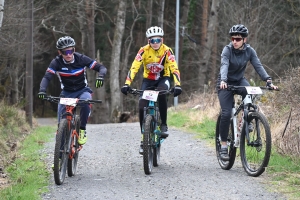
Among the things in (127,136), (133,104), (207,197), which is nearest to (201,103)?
(127,136)

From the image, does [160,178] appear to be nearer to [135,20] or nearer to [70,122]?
[70,122]

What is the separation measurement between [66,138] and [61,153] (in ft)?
0.75

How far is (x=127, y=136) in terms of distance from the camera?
51.2 ft

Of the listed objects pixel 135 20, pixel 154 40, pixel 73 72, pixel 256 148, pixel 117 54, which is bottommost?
pixel 256 148

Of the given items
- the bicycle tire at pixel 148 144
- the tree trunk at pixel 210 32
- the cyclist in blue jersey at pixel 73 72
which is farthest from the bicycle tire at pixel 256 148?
the tree trunk at pixel 210 32

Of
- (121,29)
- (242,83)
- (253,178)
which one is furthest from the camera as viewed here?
(121,29)

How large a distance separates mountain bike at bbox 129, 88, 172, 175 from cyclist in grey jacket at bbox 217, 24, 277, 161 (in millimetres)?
891

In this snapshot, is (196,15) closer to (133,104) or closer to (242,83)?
(133,104)

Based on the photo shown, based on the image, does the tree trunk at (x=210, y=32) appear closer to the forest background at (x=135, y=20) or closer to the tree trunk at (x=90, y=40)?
the forest background at (x=135, y=20)

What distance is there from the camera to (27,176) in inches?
364

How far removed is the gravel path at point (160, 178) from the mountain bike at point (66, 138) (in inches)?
7.5

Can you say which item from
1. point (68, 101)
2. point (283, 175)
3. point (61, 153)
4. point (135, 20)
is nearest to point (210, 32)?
point (135, 20)

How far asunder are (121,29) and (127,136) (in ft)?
66.2

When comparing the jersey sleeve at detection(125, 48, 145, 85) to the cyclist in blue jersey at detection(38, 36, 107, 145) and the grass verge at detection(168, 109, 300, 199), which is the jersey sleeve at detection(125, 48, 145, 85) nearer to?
the cyclist in blue jersey at detection(38, 36, 107, 145)
